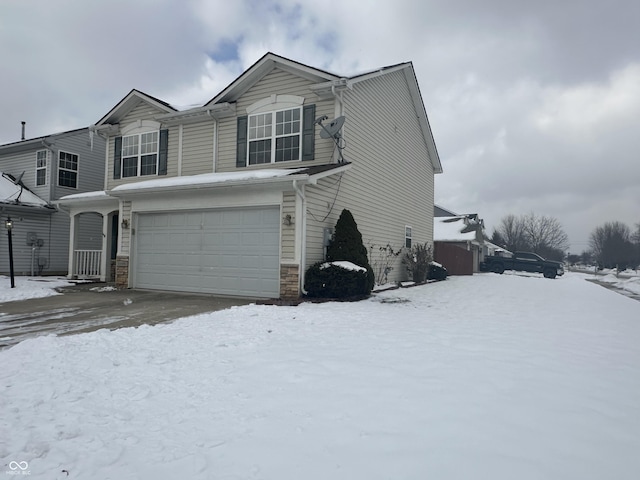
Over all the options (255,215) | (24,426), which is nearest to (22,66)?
(255,215)

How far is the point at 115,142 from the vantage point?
1428cm

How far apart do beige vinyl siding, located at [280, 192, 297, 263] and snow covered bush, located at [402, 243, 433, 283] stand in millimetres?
7781

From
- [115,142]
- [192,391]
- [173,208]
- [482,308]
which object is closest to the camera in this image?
[192,391]


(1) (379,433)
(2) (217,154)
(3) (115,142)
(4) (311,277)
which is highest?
(3) (115,142)

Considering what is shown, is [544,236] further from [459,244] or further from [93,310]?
[93,310]

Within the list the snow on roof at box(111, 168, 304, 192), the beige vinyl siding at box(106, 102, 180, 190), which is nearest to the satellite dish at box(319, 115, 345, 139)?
the snow on roof at box(111, 168, 304, 192)

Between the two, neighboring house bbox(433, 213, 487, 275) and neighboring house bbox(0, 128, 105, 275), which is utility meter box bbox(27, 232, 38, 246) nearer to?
neighboring house bbox(0, 128, 105, 275)

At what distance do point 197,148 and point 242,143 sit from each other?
5.96 feet

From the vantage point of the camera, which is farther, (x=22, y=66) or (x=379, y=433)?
(x=22, y=66)

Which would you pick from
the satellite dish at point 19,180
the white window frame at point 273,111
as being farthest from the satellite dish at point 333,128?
the satellite dish at point 19,180

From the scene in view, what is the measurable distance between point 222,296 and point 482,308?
21.9 feet

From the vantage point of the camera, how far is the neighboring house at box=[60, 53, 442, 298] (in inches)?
391

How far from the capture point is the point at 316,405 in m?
3.37

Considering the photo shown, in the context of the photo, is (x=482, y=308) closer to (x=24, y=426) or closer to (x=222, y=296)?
(x=222, y=296)
